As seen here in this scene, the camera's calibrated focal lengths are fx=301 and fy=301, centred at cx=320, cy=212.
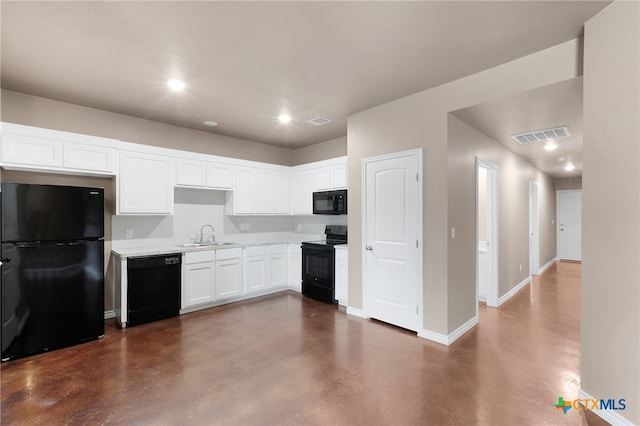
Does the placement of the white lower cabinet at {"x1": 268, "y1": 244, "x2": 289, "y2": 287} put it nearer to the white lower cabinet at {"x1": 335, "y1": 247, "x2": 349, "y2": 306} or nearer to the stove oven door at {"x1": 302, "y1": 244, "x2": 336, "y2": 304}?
the stove oven door at {"x1": 302, "y1": 244, "x2": 336, "y2": 304}

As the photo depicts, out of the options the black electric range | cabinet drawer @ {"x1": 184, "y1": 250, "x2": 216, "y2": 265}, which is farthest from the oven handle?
cabinet drawer @ {"x1": 184, "y1": 250, "x2": 216, "y2": 265}

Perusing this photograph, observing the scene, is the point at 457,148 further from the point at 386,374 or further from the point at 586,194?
the point at 386,374

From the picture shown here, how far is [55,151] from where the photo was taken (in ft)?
10.8

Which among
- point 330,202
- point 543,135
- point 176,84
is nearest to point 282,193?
point 330,202

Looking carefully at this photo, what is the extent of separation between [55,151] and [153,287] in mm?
1881

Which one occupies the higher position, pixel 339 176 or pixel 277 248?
pixel 339 176

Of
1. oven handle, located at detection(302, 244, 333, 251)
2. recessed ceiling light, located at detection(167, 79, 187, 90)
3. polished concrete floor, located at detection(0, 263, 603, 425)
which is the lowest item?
polished concrete floor, located at detection(0, 263, 603, 425)

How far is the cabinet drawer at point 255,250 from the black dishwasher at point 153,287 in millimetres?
1039

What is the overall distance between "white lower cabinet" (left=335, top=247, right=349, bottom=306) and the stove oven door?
9 centimetres

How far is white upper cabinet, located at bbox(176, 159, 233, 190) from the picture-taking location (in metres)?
4.34

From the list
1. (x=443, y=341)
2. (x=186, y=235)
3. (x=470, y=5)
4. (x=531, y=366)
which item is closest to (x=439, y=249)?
(x=443, y=341)

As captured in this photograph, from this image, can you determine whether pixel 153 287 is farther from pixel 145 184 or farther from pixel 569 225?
pixel 569 225

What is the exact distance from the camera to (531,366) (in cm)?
270

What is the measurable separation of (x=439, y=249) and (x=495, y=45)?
193cm
